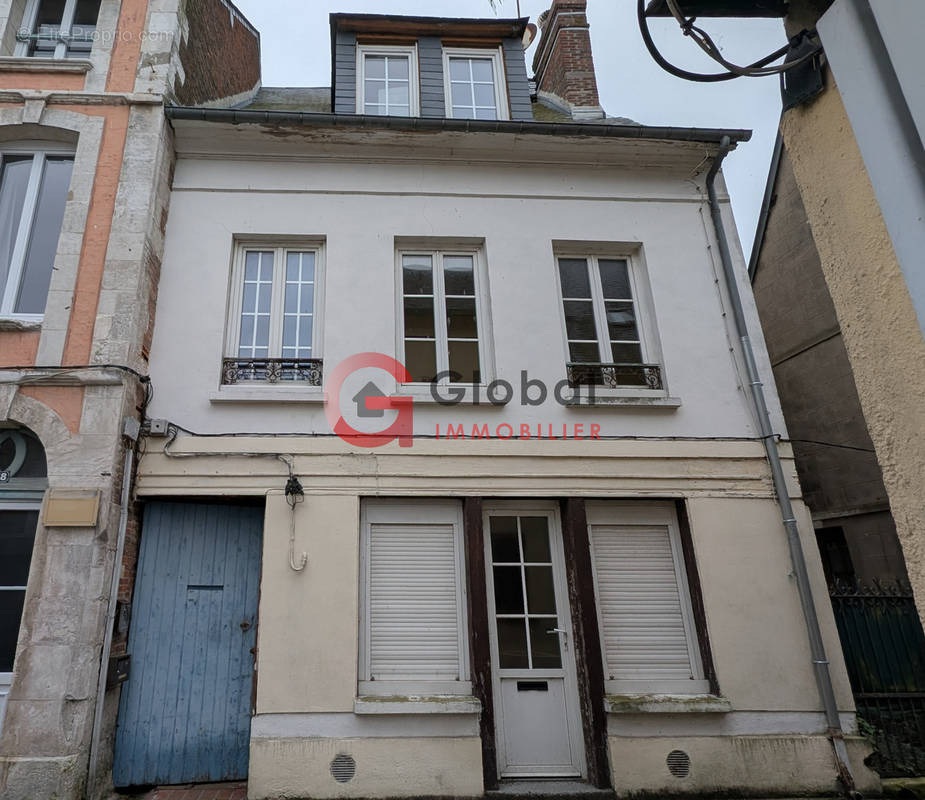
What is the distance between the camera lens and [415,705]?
509 cm

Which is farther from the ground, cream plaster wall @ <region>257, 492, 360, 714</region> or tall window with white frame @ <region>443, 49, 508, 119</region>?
tall window with white frame @ <region>443, 49, 508, 119</region>

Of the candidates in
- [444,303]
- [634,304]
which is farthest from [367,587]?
[634,304]

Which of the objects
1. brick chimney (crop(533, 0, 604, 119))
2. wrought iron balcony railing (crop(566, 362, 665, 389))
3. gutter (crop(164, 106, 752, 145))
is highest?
brick chimney (crop(533, 0, 604, 119))

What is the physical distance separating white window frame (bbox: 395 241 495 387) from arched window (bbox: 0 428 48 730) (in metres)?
3.53

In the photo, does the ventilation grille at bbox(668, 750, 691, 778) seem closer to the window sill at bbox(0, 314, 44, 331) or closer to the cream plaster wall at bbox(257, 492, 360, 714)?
the cream plaster wall at bbox(257, 492, 360, 714)

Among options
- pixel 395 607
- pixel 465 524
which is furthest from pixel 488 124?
pixel 395 607

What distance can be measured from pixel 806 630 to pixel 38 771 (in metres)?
6.53

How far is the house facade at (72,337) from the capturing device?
471 centimetres

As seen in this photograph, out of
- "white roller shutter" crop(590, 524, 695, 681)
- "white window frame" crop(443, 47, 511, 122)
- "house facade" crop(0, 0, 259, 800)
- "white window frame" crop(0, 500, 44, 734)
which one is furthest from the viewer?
"white window frame" crop(443, 47, 511, 122)

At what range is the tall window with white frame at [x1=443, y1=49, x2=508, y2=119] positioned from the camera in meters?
7.71

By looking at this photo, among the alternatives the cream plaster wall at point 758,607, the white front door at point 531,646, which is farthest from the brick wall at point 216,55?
the cream plaster wall at point 758,607

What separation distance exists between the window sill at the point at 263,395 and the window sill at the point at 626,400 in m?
2.63

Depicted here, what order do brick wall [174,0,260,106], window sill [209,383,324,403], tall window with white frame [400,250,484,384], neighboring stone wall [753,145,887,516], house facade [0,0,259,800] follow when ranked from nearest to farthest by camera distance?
house facade [0,0,259,800]
window sill [209,383,324,403]
tall window with white frame [400,250,484,384]
brick wall [174,0,260,106]
neighboring stone wall [753,145,887,516]

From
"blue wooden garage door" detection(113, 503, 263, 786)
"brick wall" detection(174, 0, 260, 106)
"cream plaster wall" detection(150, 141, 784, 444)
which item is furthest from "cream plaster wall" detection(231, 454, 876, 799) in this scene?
"brick wall" detection(174, 0, 260, 106)
